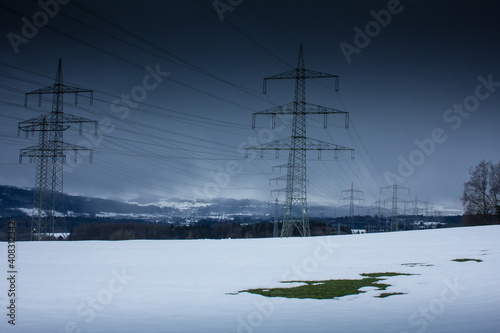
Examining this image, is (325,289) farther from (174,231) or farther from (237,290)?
(174,231)

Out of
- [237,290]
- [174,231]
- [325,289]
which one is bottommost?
[174,231]

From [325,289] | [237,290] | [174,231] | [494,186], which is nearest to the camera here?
[325,289]

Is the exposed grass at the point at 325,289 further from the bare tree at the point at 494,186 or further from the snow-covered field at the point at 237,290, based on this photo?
the bare tree at the point at 494,186

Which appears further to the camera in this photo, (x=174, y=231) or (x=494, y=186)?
(x=174, y=231)

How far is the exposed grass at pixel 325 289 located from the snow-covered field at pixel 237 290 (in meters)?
0.72

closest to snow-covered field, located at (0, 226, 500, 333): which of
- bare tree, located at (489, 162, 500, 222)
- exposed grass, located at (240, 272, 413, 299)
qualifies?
exposed grass, located at (240, 272, 413, 299)

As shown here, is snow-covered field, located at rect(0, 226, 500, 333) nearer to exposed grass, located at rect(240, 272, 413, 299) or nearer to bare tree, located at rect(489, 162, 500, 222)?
exposed grass, located at rect(240, 272, 413, 299)

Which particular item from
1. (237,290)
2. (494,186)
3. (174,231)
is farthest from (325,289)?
(174,231)

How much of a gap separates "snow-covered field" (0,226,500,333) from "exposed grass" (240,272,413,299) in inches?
28.5

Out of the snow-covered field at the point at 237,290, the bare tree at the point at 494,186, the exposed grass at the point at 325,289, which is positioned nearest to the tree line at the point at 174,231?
the bare tree at the point at 494,186

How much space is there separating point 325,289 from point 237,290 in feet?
12.3

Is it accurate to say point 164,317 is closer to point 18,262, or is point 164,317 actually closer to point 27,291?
point 27,291

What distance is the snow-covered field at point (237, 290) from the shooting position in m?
13.3

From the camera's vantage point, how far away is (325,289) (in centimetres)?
1962
